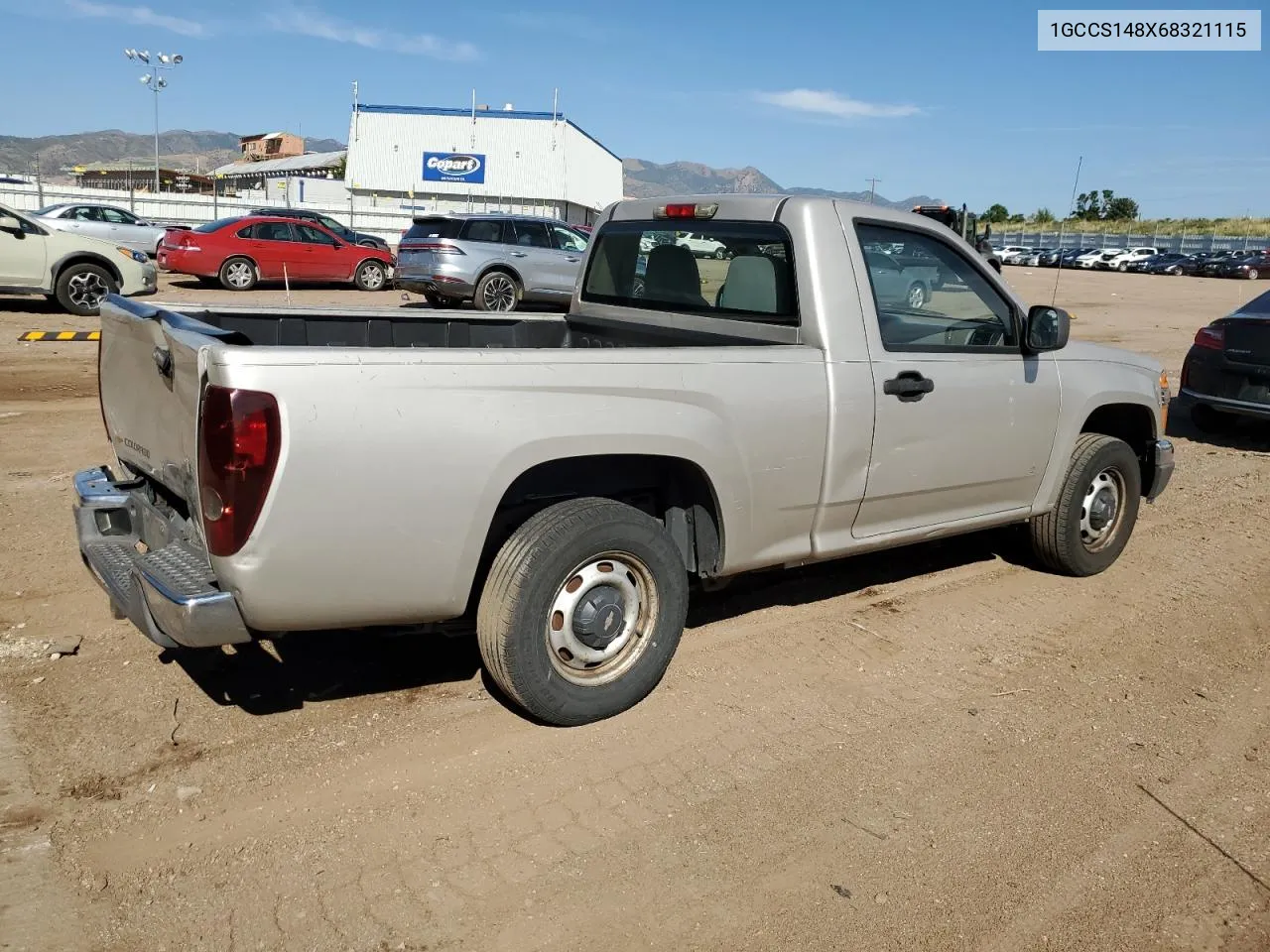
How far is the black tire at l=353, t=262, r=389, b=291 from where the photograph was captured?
21906 mm

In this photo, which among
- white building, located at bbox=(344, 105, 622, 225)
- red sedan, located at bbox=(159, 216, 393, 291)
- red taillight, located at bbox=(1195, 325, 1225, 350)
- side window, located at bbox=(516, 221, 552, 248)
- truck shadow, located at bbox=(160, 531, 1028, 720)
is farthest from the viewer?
white building, located at bbox=(344, 105, 622, 225)

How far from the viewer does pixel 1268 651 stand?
480cm

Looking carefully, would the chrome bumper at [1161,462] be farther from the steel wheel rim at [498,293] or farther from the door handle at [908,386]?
the steel wheel rim at [498,293]

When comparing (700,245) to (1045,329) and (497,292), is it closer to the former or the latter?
(1045,329)

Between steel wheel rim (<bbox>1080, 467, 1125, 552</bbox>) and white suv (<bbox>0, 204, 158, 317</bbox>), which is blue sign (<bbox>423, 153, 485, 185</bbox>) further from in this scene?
steel wheel rim (<bbox>1080, 467, 1125, 552</bbox>)

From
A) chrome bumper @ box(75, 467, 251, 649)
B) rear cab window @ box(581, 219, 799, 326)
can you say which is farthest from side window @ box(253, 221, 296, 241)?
chrome bumper @ box(75, 467, 251, 649)

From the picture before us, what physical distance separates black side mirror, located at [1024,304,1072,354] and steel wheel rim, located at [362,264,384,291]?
1900 centimetres

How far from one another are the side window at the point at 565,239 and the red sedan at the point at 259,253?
4.79m

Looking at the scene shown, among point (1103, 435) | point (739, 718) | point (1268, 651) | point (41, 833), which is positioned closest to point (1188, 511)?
point (1103, 435)

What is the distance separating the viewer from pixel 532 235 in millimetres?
18266

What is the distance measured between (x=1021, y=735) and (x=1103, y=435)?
2318 mm

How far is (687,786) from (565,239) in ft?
52.9

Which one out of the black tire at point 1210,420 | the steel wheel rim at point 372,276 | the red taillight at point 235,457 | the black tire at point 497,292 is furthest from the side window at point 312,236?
the red taillight at point 235,457

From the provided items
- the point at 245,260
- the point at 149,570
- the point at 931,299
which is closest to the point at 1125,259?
the point at 245,260
